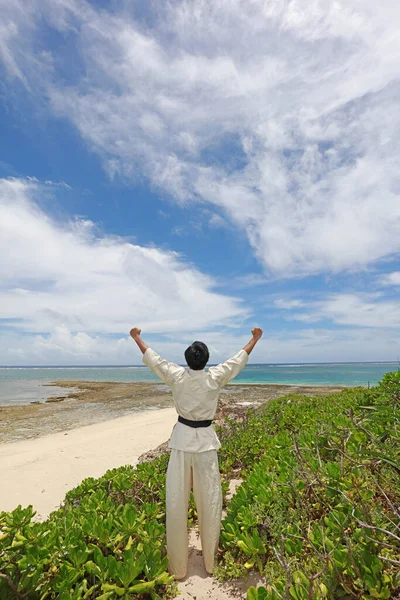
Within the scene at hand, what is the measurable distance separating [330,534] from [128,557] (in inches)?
65.0

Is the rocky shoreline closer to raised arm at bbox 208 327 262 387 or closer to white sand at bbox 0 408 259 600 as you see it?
white sand at bbox 0 408 259 600

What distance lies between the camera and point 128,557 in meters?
2.78

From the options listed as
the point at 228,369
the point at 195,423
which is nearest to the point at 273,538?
the point at 195,423

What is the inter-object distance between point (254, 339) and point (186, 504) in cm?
178

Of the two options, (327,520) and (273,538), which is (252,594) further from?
(273,538)

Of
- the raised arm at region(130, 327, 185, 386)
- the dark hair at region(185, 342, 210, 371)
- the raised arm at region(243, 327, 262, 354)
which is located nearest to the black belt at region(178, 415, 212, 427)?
the raised arm at region(130, 327, 185, 386)

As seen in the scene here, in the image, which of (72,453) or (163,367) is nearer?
(163,367)

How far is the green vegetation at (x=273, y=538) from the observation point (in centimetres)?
242

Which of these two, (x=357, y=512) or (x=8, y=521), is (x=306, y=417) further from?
(x=8, y=521)

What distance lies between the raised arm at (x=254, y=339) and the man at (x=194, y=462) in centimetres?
20

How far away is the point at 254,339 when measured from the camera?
3.86 meters

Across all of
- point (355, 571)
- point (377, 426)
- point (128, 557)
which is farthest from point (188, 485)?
point (377, 426)

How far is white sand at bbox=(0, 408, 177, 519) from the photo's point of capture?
7516 millimetres

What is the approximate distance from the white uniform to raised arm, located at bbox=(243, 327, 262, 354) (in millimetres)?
488
